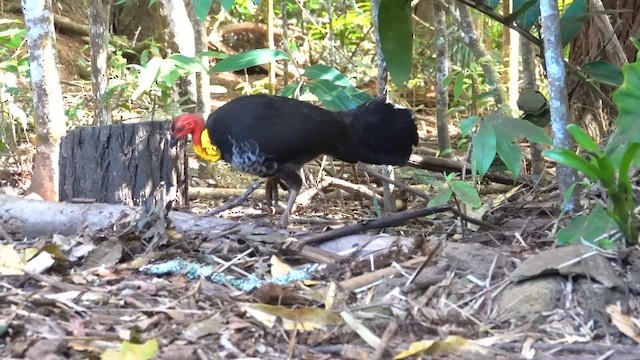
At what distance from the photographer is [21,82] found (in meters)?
7.42

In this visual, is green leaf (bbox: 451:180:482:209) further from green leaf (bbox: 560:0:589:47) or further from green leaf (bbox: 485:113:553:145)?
green leaf (bbox: 560:0:589:47)

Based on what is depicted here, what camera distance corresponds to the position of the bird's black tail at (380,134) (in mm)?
3844

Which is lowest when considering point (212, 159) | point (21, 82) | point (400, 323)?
point (400, 323)

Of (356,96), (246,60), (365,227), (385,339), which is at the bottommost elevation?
(385,339)

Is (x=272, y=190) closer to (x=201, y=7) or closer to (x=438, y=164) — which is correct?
(x=438, y=164)

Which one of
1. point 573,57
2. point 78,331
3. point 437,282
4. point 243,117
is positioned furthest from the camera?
point 573,57

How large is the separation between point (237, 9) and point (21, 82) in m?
3.66

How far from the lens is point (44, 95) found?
4.61 m

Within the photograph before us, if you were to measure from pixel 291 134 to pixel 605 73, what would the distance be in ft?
4.96

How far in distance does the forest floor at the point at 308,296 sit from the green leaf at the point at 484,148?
0.32m

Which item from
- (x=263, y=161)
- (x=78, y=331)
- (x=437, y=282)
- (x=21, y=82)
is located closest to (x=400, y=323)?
(x=437, y=282)

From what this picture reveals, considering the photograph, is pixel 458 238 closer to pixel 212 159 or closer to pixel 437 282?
pixel 437 282

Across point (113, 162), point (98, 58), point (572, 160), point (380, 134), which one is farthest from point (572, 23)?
point (98, 58)

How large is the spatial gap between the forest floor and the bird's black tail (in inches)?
41.2
